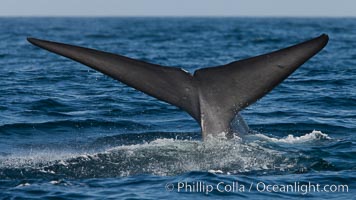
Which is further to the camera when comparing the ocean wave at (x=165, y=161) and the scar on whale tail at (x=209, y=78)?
the ocean wave at (x=165, y=161)

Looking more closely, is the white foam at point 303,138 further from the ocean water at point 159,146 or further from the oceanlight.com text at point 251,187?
the oceanlight.com text at point 251,187

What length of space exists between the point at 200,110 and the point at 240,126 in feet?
4.63

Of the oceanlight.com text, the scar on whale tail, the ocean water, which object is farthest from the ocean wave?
the oceanlight.com text

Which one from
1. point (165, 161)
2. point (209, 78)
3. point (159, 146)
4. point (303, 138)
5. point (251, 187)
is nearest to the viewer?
point (251, 187)

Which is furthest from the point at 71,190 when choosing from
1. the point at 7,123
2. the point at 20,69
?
the point at 20,69

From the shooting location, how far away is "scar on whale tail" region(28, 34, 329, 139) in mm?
9070

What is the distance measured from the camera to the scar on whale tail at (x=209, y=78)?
907 cm

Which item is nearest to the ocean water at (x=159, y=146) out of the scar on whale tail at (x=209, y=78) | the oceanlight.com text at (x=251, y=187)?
the oceanlight.com text at (x=251, y=187)

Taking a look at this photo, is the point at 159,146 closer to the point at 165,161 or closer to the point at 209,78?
the point at 165,161

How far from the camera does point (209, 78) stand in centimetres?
974

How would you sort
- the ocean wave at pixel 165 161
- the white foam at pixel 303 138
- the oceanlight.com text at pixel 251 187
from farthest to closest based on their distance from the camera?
the white foam at pixel 303 138, the ocean wave at pixel 165 161, the oceanlight.com text at pixel 251 187

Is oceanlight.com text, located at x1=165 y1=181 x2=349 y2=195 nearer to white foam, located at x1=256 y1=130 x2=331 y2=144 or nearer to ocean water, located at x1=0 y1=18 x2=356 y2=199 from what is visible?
ocean water, located at x1=0 y1=18 x2=356 y2=199

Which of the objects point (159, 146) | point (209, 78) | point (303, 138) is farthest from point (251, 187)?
point (303, 138)

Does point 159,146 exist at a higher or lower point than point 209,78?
lower
